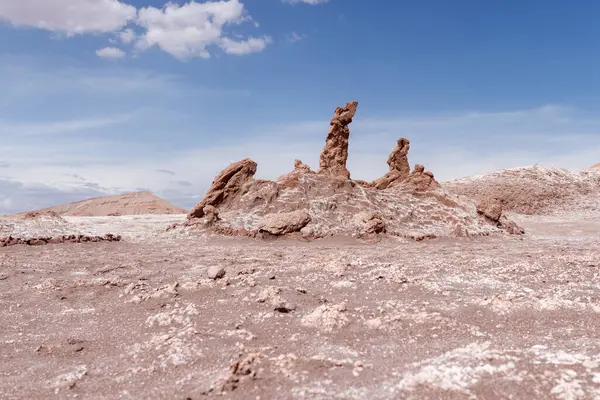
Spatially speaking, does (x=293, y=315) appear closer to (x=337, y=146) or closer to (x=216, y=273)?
(x=216, y=273)

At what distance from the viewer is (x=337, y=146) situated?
21.8 meters

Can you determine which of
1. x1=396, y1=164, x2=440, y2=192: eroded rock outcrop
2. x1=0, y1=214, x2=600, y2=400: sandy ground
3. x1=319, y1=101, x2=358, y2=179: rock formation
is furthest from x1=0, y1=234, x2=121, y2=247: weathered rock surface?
x1=396, y1=164, x2=440, y2=192: eroded rock outcrop

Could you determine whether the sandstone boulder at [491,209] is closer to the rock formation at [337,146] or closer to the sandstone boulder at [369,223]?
the sandstone boulder at [369,223]

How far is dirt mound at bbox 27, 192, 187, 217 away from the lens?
136 ft

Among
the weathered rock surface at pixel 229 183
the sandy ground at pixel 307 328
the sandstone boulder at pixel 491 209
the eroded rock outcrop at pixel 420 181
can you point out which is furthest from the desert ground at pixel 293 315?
the eroded rock outcrop at pixel 420 181

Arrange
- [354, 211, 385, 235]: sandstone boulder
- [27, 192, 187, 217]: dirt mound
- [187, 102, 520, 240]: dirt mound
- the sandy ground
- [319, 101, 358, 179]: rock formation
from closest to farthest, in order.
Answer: the sandy ground, [354, 211, 385, 235]: sandstone boulder, [187, 102, 520, 240]: dirt mound, [319, 101, 358, 179]: rock formation, [27, 192, 187, 217]: dirt mound

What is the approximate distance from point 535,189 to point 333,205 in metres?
24.1

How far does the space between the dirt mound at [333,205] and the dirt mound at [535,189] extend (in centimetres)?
1344

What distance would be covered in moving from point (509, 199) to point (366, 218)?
71.0ft

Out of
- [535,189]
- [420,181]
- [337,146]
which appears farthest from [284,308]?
[535,189]

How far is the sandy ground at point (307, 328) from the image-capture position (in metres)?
4.93

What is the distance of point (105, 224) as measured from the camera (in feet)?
69.6

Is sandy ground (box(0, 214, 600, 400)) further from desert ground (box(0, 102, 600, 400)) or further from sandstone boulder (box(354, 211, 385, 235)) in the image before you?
sandstone boulder (box(354, 211, 385, 235))

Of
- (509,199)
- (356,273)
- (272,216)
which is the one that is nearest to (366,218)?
(272,216)
